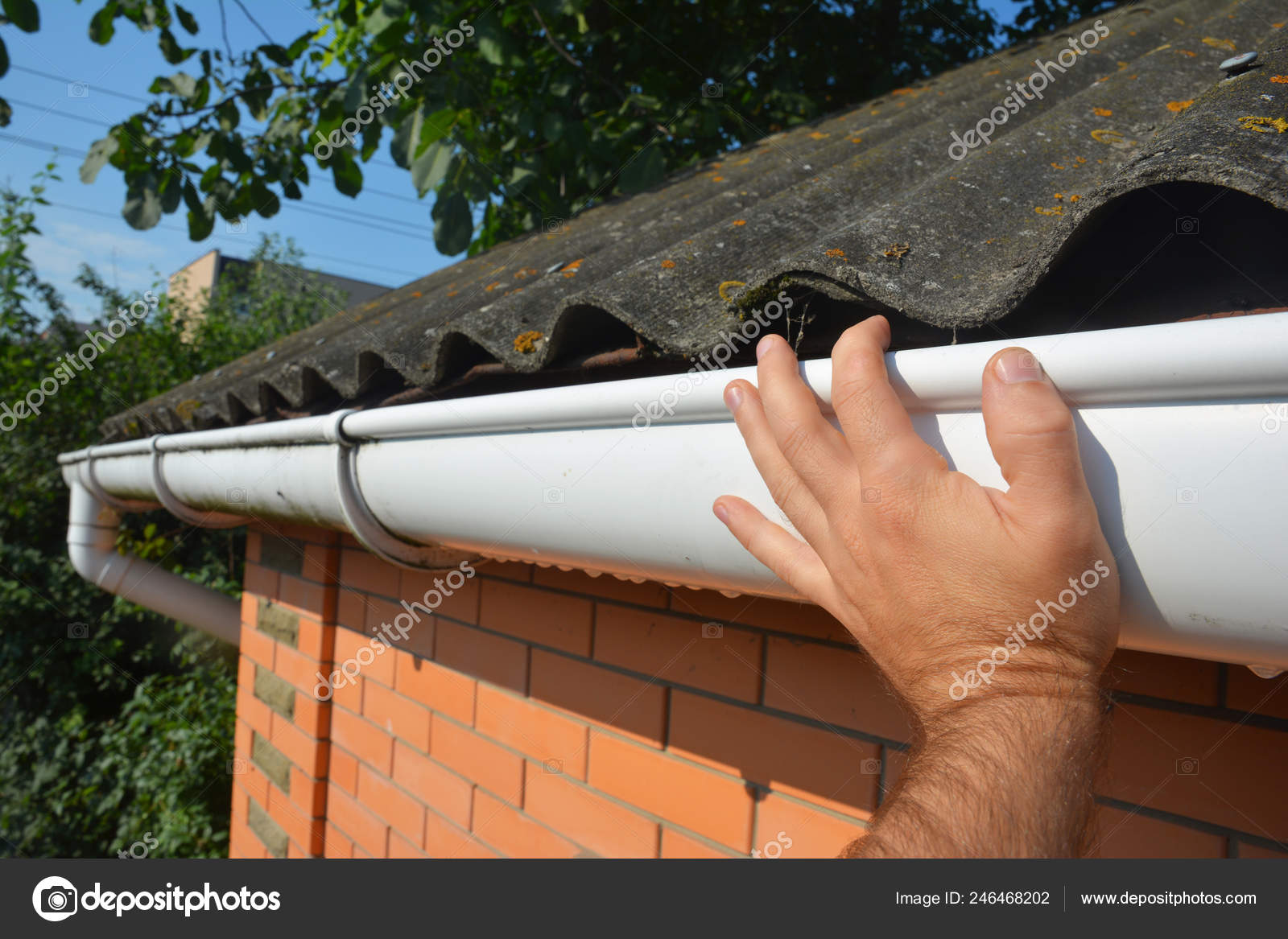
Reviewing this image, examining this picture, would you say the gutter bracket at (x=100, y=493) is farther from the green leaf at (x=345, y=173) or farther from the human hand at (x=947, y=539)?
the human hand at (x=947, y=539)

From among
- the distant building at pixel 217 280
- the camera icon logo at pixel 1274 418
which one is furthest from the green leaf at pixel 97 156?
the distant building at pixel 217 280

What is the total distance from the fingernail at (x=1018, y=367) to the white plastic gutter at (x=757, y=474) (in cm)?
2

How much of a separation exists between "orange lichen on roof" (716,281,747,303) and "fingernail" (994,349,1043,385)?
1.93 ft

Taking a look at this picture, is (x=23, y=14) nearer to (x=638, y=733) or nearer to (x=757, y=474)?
(x=638, y=733)

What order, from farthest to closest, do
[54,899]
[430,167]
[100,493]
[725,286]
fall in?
[100,493]
[430,167]
[54,899]
[725,286]

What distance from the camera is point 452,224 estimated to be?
4.08 m

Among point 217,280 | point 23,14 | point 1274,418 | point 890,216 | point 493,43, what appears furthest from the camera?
point 217,280

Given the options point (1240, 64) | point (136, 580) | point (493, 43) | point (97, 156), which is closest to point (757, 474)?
point (1240, 64)

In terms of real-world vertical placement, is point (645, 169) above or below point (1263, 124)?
above

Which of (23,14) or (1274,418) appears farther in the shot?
(23,14)

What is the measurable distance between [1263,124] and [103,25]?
4.98m

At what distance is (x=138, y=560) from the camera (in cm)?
485

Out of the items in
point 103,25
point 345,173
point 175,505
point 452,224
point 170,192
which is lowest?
point 175,505

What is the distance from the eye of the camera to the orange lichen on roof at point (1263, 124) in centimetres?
84
